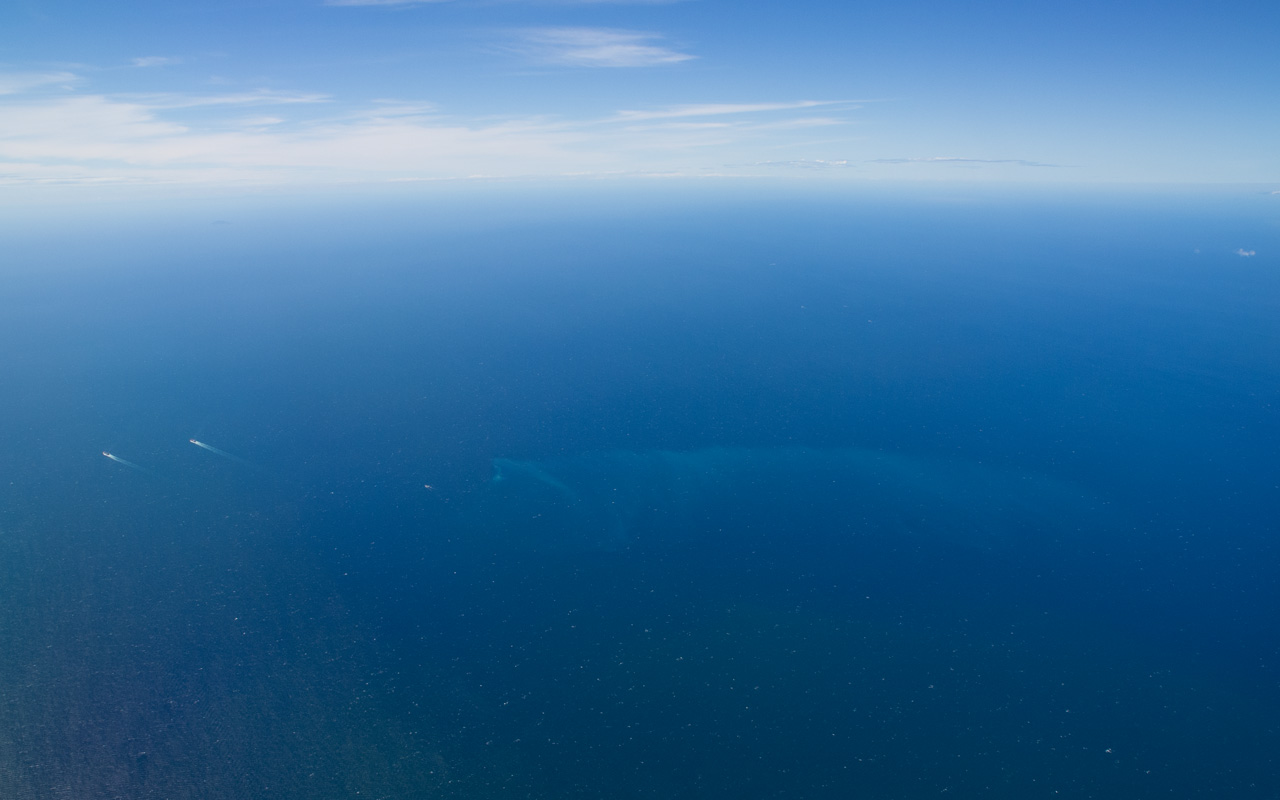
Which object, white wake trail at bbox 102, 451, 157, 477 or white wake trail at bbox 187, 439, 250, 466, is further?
white wake trail at bbox 187, 439, 250, 466

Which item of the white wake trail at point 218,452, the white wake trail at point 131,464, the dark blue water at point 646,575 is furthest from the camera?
the white wake trail at point 218,452

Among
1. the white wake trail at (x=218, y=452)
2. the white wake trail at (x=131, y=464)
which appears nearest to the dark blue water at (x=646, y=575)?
the white wake trail at (x=218, y=452)

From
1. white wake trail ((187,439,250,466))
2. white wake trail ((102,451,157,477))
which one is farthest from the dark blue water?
white wake trail ((102,451,157,477))

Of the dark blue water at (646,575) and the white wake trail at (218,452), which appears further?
the white wake trail at (218,452)

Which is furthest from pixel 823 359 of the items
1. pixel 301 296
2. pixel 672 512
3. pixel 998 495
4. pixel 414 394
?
pixel 301 296

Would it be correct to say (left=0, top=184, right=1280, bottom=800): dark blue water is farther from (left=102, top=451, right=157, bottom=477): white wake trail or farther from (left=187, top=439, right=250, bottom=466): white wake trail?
(left=102, top=451, right=157, bottom=477): white wake trail

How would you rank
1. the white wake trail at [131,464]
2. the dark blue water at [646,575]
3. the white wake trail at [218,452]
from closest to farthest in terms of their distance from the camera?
the dark blue water at [646,575] < the white wake trail at [131,464] < the white wake trail at [218,452]

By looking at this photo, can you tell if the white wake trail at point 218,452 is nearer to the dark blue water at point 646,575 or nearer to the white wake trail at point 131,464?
the dark blue water at point 646,575

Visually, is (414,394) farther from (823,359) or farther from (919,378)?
(919,378)

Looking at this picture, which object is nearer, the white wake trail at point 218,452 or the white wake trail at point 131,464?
the white wake trail at point 131,464
